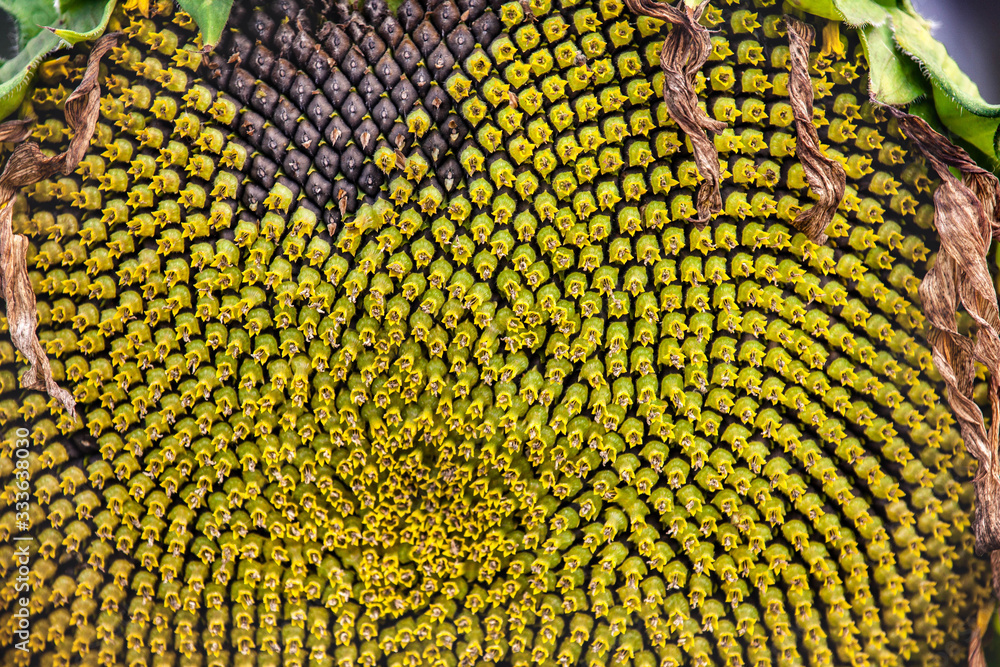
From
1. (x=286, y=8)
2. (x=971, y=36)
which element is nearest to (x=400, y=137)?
(x=286, y=8)

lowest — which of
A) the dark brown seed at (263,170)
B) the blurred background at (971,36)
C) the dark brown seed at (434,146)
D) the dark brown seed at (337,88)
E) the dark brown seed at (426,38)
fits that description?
the dark brown seed at (263,170)

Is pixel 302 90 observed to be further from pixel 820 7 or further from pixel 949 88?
pixel 949 88

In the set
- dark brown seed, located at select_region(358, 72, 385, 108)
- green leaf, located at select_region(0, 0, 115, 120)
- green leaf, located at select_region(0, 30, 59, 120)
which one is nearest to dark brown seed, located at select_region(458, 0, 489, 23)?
dark brown seed, located at select_region(358, 72, 385, 108)

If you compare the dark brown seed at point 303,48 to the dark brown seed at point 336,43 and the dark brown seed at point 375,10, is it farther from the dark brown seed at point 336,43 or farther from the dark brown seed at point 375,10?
the dark brown seed at point 375,10

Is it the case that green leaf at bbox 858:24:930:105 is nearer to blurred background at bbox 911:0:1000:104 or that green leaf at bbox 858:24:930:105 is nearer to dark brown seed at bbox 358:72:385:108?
blurred background at bbox 911:0:1000:104

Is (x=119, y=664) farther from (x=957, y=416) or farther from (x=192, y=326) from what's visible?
(x=957, y=416)

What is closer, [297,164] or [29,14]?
[297,164]

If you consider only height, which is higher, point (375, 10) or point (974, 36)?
point (974, 36)

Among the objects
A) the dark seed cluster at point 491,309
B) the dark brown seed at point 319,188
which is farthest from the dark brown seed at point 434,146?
the dark brown seed at point 319,188
